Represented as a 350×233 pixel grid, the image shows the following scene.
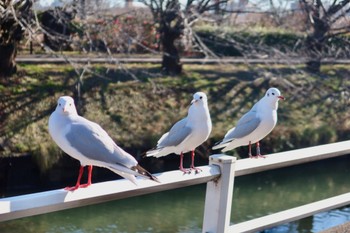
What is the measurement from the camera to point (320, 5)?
1435 centimetres

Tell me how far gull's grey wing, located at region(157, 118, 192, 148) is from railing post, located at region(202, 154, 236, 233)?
0.48m

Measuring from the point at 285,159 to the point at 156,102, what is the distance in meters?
9.79

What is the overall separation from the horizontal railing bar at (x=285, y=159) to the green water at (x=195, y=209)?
4.25 m

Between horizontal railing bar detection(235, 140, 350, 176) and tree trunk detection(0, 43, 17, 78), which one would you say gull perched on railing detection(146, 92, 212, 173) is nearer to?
horizontal railing bar detection(235, 140, 350, 176)

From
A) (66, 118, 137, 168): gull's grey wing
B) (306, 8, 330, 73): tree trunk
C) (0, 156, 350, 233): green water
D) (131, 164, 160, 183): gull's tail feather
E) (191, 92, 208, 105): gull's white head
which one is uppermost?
(306, 8, 330, 73): tree trunk

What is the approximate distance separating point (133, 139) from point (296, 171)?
146 inches

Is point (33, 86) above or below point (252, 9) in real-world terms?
below

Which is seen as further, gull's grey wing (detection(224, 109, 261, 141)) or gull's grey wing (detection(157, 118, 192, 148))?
gull's grey wing (detection(224, 109, 261, 141))

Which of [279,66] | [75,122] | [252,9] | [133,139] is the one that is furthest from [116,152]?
[279,66]

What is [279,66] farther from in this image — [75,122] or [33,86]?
[75,122]

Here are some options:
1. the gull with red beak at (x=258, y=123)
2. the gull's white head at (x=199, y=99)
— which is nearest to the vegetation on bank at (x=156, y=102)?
the gull with red beak at (x=258, y=123)

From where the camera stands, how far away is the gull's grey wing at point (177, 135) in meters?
3.63

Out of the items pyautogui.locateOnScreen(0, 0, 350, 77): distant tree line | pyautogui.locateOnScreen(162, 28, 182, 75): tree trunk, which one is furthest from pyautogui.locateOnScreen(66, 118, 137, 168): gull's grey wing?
pyautogui.locateOnScreen(162, 28, 182, 75): tree trunk

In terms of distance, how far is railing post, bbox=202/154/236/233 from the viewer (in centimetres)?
313
